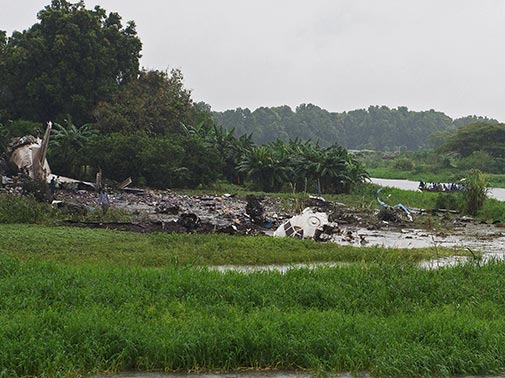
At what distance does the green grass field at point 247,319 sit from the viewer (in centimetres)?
548

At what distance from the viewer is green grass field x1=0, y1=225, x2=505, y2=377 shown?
5480 mm

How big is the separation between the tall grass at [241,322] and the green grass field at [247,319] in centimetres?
1

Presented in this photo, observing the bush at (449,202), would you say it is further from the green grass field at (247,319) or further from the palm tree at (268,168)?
the green grass field at (247,319)

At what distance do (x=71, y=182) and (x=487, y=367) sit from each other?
814 inches

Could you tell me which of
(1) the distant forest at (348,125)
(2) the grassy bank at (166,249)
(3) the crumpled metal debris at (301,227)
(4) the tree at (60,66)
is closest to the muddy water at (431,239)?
(3) the crumpled metal debris at (301,227)

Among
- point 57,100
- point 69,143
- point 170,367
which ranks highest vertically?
point 57,100

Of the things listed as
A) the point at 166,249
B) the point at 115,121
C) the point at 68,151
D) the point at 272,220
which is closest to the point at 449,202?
the point at 272,220

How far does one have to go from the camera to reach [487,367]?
18.2 ft

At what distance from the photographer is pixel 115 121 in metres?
32.8

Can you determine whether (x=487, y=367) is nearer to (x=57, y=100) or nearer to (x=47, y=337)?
(x=47, y=337)

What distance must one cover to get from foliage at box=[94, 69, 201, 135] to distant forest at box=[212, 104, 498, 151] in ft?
232

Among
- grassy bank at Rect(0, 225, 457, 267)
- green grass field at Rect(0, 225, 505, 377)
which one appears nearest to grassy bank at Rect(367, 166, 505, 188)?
grassy bank at Rect(0, 225, 457, 267)

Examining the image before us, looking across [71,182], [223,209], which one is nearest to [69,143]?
[71,182]

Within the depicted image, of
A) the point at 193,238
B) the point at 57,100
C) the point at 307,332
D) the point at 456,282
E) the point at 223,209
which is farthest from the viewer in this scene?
the point at 57,100
